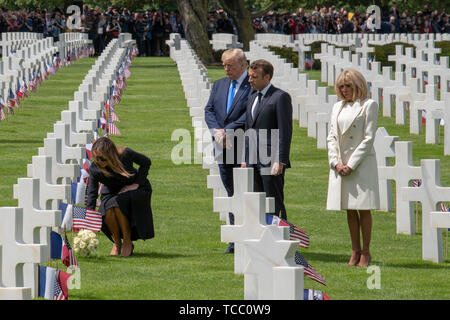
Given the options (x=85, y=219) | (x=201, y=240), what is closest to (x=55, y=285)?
(x=85, y=219)

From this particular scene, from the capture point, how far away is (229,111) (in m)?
11.6

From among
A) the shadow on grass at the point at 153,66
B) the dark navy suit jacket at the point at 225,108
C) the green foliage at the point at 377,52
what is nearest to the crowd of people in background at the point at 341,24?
the shadow on grass at the point at 153,66

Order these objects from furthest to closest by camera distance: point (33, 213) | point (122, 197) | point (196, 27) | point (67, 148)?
point (196, 27)
point (67, 148)
point (122, 197)
point (33, 213)

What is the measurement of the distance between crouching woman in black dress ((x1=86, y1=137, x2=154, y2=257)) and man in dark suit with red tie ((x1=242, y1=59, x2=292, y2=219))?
1.01 meters

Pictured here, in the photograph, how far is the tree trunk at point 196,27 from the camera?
43.7 meters

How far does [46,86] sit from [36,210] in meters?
24.1

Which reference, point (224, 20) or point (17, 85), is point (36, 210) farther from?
point (224, 20)

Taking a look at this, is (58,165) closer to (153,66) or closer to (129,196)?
(129,196)

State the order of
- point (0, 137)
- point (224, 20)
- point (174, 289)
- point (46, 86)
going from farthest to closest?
point (224, 20) < point (46, 86) < point (0, 137) < point (174, 289)

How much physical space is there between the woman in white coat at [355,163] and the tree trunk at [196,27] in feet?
108

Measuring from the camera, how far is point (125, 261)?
11.0m

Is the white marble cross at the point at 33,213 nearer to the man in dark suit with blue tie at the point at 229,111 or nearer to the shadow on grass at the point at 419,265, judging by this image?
the man in dark suit with blue tie at the point at 229,111

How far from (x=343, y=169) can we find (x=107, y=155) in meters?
2.08
